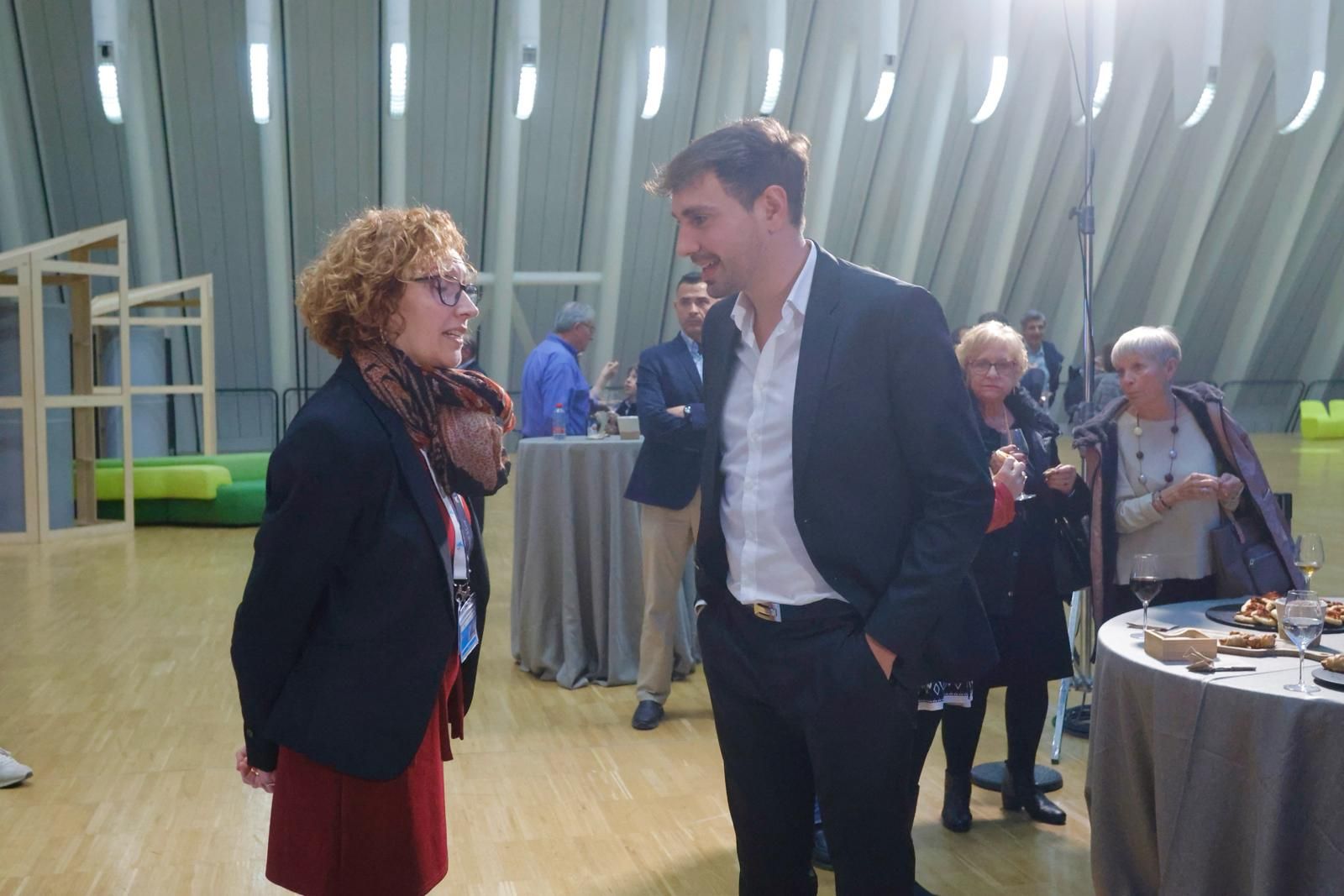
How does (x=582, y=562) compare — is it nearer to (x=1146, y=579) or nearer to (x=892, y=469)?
(x=1146, y=579)

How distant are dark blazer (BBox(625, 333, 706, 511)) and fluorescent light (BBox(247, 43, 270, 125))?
9.35 m

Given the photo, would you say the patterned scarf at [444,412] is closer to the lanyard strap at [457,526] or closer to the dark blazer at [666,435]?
the lanyard strap at [457,526]

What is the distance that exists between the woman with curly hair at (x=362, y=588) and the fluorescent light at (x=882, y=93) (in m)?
13.0

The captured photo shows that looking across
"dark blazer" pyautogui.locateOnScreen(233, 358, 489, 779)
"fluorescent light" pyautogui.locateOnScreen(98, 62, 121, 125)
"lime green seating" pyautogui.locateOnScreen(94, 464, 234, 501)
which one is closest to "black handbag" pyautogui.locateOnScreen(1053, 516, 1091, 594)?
"dark blazer" pyautogui.locateOnScreen(233, 358, 489, 779)

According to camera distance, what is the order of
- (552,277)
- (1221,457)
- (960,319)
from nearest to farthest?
(1221,457), (552,277), (960,319)

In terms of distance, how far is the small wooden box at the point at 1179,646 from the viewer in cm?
236

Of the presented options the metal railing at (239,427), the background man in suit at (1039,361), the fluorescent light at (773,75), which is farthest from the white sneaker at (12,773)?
the metal railing at (239,427)

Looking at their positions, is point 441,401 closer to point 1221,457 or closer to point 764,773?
point 764,773

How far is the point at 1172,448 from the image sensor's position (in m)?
3.59

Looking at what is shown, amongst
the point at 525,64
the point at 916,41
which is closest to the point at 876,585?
the point at 525,64

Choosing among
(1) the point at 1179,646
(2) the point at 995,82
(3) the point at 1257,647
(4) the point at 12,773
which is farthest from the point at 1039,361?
(4) the point at 12,773

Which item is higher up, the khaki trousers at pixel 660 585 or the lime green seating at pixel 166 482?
the khaki trousers at pixel 660 585

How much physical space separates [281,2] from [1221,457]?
41.6ft

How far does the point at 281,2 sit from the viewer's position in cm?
1351
